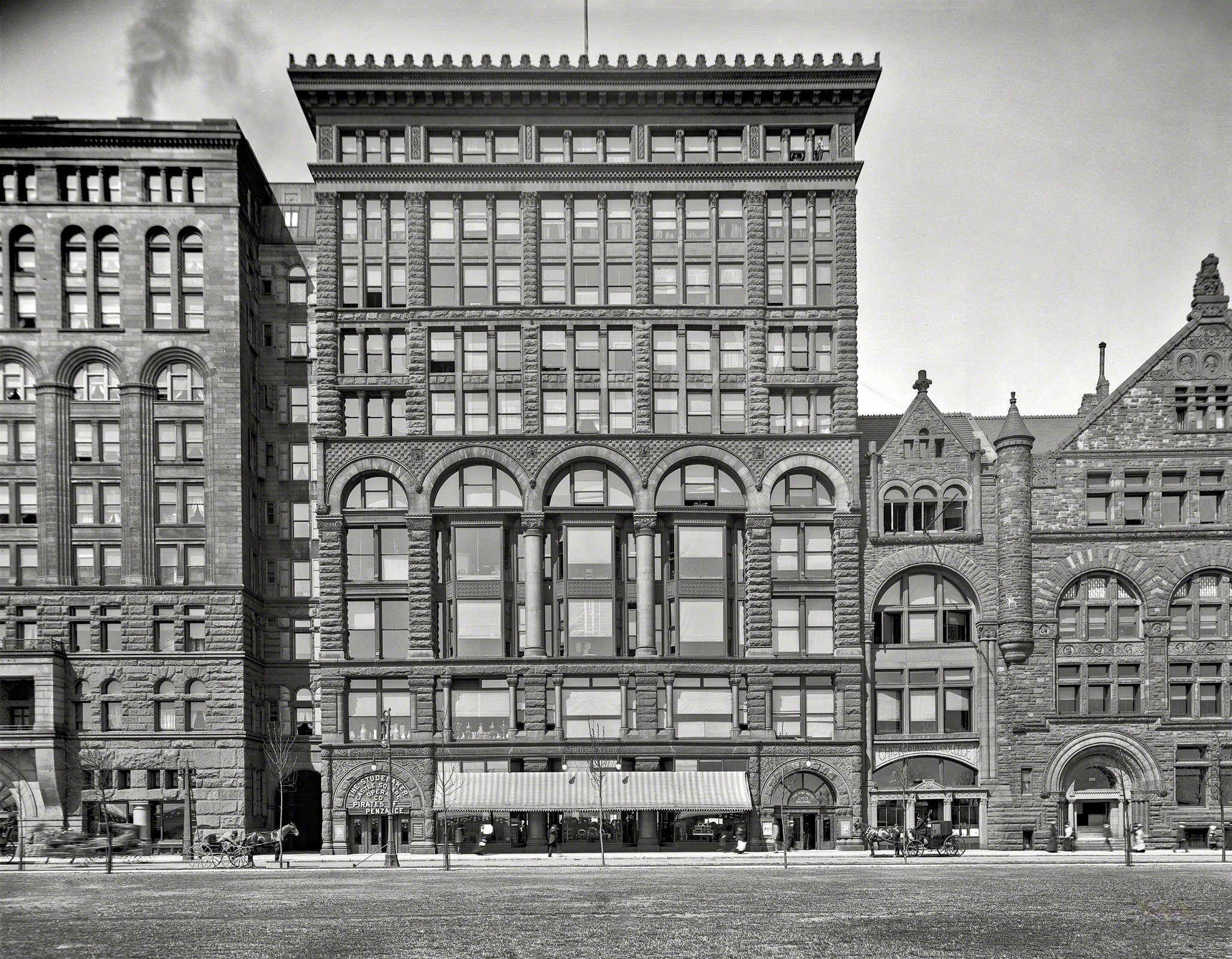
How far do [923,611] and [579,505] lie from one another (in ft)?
64.3

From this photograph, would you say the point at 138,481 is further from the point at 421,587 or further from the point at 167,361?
the point at 421,587

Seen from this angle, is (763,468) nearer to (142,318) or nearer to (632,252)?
(632,252)

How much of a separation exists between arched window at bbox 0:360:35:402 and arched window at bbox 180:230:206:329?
8.86 m

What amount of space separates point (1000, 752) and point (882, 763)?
619cm

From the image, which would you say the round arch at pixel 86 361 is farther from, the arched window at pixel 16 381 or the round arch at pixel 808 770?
the round arch at pixel 808 770

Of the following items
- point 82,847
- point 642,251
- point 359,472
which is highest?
point 642,251

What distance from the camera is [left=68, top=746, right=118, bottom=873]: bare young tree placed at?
71875mm

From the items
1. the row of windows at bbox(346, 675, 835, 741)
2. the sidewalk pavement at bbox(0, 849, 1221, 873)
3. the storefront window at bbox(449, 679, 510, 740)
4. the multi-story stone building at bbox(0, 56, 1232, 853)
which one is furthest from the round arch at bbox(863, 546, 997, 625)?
the storefront window at bbox(449, 679, 510, 740)

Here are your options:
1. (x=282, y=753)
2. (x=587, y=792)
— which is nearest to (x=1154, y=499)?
(x=587, y=792)

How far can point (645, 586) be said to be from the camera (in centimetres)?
7356

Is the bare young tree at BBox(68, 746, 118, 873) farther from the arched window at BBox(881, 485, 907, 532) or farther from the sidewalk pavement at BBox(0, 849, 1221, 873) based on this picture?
the arched window at BBox(881, 485, 907, 532)

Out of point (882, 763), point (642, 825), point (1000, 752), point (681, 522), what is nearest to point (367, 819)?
point (642, 825)

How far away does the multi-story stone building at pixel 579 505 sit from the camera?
72312 mm

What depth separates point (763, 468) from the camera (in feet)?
244
